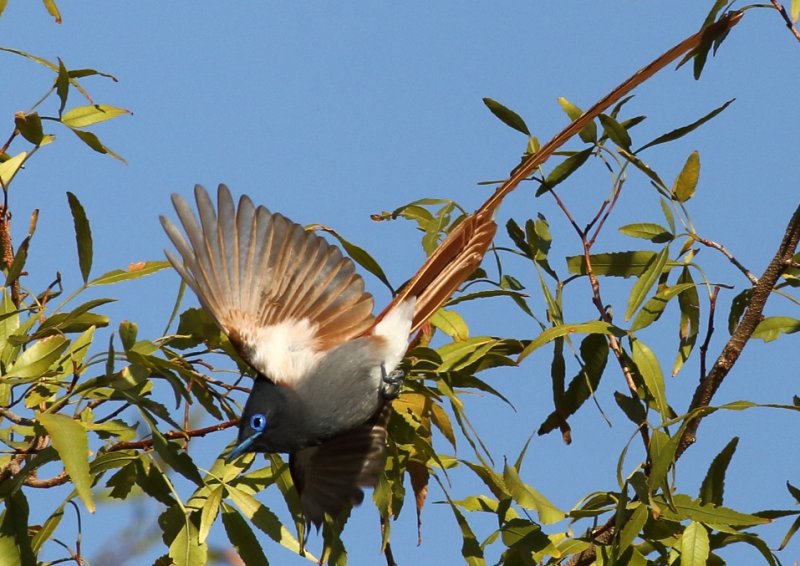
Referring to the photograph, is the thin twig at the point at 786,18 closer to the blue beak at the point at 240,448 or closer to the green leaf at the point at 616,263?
the green leaf at the point at 616,263

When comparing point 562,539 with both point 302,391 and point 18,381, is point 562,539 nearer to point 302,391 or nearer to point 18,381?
point 302,391

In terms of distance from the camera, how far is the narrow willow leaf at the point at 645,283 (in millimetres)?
2689

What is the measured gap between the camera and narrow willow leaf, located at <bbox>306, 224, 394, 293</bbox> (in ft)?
9.41

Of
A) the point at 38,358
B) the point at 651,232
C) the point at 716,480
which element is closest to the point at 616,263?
the point at 651,232

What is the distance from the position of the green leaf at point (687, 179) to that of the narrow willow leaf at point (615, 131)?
0.18 m

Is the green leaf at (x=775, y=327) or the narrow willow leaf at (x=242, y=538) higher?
the green leaf at (x=775, y=327)

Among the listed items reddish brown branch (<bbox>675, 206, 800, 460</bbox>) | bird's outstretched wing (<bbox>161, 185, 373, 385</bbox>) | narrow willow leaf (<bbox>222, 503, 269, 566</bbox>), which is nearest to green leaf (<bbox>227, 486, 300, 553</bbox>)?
narrow willow leaf (<bbox>222, 503, 269, 566</bbox>)

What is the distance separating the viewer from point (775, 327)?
2.70 m

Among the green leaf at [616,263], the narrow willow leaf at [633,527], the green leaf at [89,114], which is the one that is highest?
the green leaf at [89,114]

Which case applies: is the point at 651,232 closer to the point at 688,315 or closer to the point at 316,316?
the point at 688,315

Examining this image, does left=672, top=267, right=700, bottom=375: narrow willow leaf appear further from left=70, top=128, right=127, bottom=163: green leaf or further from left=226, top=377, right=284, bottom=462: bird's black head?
left=70, top=128, right=127, bottom=163: green leaf

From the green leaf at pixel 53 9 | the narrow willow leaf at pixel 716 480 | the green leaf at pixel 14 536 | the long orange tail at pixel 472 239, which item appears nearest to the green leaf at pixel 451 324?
the long orange tail at pixel 472 239

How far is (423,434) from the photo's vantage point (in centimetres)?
280

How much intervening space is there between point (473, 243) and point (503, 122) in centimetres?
32
